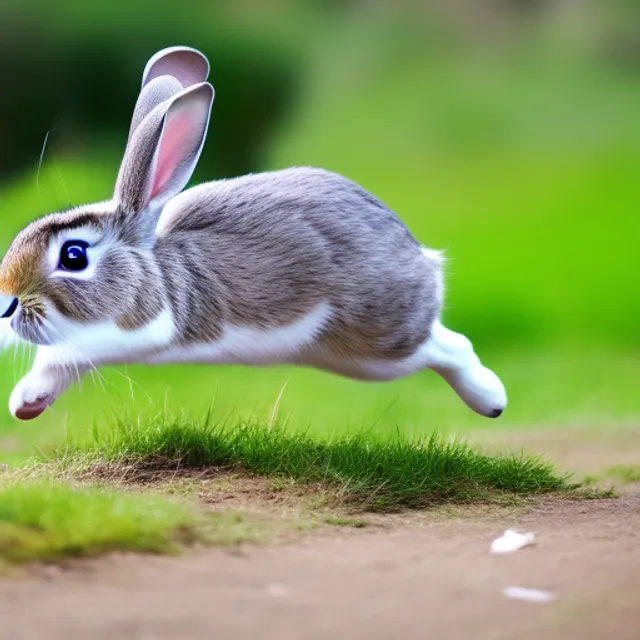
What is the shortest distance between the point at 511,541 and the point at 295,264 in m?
0.79

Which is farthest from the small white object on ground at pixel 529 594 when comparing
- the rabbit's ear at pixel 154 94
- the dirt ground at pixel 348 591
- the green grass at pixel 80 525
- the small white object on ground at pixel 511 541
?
the rabbit's ear at pixel 154 94

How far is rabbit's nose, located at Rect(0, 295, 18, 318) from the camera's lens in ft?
7.89

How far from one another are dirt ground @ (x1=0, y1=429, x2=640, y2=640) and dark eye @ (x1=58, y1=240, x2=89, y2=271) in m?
0.76

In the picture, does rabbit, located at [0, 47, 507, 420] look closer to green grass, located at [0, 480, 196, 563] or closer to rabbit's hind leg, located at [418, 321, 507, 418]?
rabbit's hind leg, located at [418, 321, 507, 418]

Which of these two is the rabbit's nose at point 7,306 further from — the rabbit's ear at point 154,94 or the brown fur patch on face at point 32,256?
the rabbit's ear at point 154,94

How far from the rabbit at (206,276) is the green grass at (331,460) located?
20cm

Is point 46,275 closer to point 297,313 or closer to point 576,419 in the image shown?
point 297,313

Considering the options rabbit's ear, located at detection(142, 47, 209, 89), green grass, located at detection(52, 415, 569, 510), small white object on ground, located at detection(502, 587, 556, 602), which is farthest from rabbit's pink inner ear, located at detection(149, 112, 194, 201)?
small white object on ground, located at detection(502, 587, 556, 602)

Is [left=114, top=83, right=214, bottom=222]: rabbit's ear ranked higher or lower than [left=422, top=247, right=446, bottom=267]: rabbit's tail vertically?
higher

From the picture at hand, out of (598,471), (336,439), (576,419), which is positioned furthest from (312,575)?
(576,419)

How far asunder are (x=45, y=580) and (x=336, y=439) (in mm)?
1209

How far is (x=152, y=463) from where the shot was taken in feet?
8.93

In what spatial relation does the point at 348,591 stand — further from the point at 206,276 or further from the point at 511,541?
the point at 206,276

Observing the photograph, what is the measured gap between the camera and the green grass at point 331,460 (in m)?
2.63
